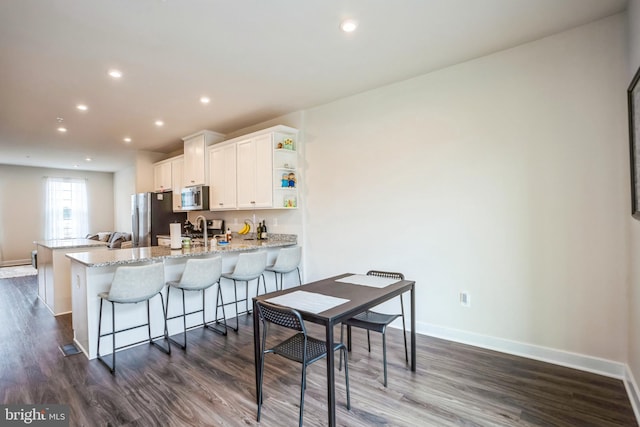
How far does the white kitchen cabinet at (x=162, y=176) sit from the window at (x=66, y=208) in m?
4.35

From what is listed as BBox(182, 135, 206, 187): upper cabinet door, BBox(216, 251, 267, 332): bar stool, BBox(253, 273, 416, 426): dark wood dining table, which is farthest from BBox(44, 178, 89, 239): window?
BBox(253, 273, 416, 426): dark wood dining table

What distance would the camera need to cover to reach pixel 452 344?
124 inches

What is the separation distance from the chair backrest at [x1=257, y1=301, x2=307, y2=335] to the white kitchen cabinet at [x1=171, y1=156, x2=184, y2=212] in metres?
4.73

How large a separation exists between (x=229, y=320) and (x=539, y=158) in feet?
12.0

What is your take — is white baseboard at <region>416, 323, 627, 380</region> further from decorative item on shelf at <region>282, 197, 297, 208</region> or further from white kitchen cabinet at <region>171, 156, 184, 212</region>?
white kitchen cabinet at <region>171, 156, 184, 212</region>

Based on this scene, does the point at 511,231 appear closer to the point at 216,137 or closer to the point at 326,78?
the point at 326,78

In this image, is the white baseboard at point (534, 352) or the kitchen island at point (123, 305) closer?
the white baseboard at point (534, 352)

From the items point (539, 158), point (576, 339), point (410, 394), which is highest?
point (539, 158)

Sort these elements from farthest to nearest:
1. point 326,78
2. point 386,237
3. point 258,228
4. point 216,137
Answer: point 216,137 < point 258,228 < point 386,237 < point 326,78

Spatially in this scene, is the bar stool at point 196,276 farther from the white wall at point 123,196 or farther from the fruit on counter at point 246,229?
the white wall at point 123,196

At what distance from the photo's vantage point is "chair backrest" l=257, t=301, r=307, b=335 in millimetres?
1826

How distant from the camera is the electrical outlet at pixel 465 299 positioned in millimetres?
3158

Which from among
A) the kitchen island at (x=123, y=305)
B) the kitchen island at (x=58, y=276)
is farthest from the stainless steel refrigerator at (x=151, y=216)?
the kitchen island at (x=123, y=305)

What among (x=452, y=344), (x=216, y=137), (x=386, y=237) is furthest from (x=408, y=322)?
(x=216, y=137)
